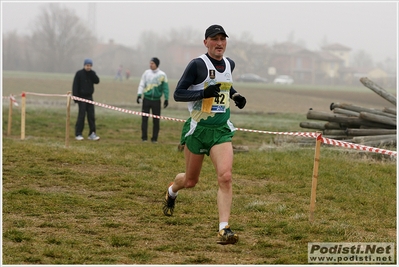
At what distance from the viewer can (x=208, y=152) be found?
7762 mm

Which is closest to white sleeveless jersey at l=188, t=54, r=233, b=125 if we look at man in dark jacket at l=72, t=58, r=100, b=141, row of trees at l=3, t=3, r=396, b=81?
man in dark jacket at l=72, t=58, r=100, b=141

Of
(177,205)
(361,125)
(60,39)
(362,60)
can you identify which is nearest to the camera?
(177,205)

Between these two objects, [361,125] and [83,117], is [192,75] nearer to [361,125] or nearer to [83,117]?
[361,125]

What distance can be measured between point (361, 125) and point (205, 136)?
9063 mm

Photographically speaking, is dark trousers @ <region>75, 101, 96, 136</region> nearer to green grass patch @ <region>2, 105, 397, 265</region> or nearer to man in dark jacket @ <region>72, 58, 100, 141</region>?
man in dark jacket @ <region>72, 58, 100, 141</region>

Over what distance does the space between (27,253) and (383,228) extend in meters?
4.00

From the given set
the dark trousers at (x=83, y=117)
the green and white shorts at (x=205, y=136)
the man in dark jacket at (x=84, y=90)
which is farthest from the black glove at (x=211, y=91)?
the dark trousers at (x=83, y=117)

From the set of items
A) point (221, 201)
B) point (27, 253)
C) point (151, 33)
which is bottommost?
point (27, 253)

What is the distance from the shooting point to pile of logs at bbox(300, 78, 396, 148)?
1503 cm

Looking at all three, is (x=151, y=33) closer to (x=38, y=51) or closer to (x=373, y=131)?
(x=38, y=51)

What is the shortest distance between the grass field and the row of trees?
92.5m

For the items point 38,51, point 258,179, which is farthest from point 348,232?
point 38,51

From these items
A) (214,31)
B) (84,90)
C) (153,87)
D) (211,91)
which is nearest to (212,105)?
(211,91)

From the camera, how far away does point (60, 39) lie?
115562 millimetres
